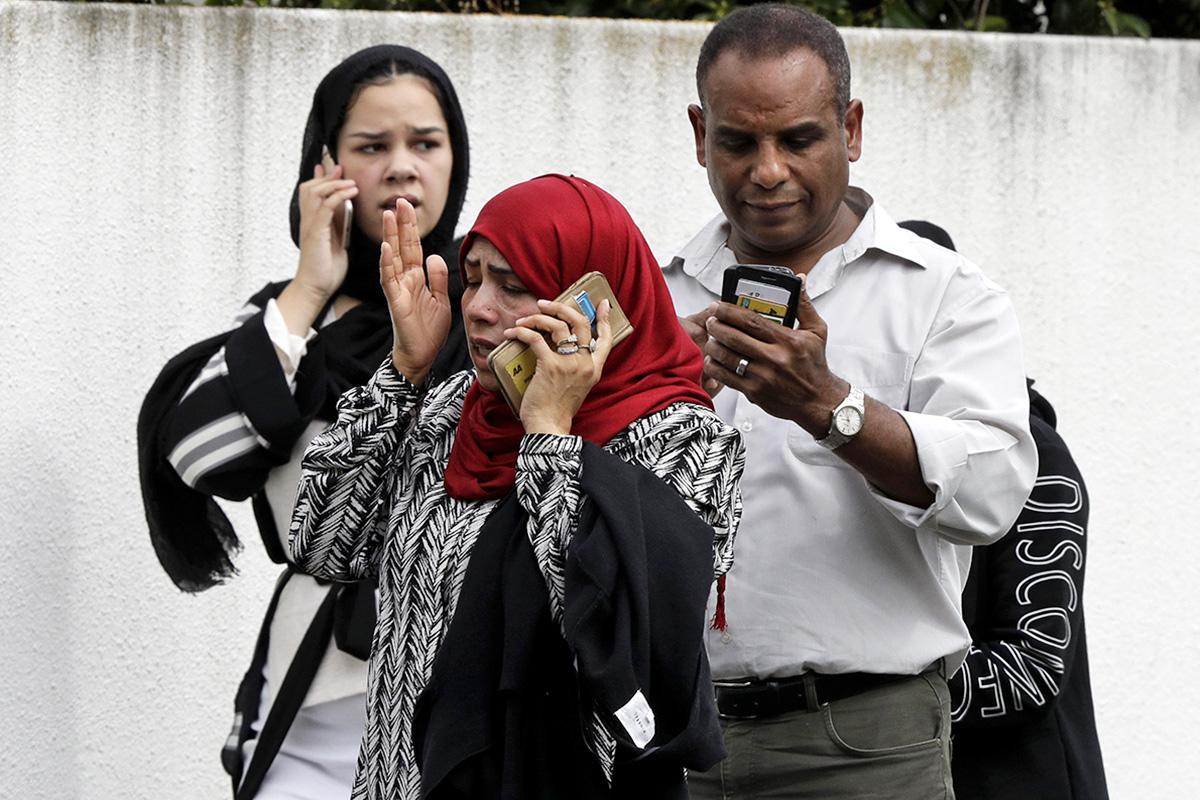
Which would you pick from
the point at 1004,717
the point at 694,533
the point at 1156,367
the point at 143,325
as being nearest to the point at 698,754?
the point at 694,533

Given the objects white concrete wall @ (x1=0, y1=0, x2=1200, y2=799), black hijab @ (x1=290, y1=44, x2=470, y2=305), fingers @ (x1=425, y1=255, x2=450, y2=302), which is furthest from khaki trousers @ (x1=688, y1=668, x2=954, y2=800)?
white concrete wall @ (x1=0, y1=0, x2=1200, y2=799)

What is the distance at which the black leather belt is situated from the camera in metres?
2.78

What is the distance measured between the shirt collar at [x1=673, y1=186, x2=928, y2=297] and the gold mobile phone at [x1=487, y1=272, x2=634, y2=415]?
558 millimetres

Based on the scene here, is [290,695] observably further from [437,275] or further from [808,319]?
[808,319]

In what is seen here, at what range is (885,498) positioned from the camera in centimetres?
270

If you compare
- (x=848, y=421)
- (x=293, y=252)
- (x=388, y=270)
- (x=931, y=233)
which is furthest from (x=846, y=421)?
(x=293, y=252)

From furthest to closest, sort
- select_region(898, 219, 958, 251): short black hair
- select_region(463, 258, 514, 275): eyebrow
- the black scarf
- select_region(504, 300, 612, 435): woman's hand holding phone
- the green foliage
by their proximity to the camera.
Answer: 1. the green foliage
2. select_region(898, 219, 958, 251): short black hair
3. the black scarf
4. select_region(463, 258, 514, 275): eyebrow
5. select_region(504, 300, 612, 435): woman's hand holding phone

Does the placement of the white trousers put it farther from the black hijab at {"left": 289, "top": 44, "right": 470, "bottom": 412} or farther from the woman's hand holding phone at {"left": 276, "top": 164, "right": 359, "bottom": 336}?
the woman's hand holding phone at {"left": 276, "top": 164, "right": 359, "bottom": 336}

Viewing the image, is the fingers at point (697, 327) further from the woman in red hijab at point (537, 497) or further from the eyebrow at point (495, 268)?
the eyebrow at point (495, 268)

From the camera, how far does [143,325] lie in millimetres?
4434

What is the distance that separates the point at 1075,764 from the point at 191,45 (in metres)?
2.82

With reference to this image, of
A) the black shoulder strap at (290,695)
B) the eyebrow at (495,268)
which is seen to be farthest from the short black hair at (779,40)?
the black shoulder strap at (290,695)

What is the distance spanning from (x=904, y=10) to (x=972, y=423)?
2669 millimetres

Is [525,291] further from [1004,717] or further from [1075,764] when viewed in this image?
[1075,764]
